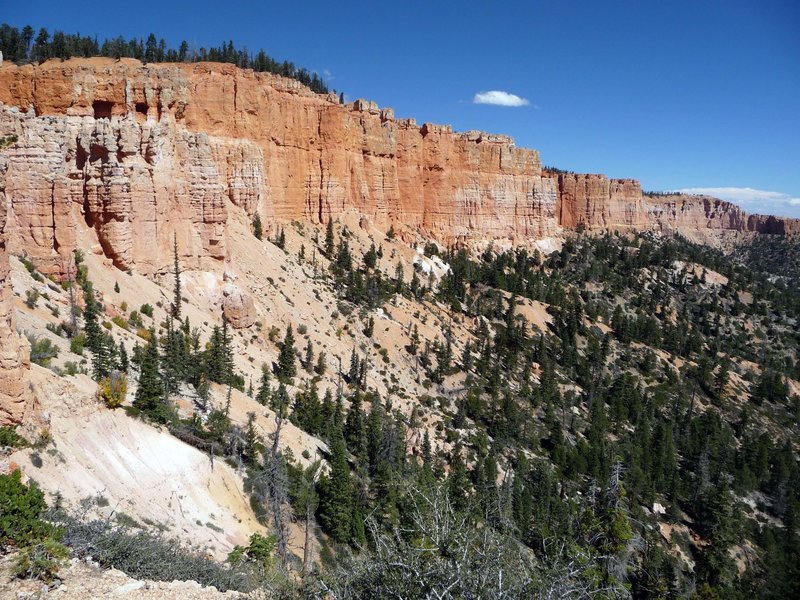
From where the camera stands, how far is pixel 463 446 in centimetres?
4153

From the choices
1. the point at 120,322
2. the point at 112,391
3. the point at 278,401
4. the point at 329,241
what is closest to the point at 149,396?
the point at 112,391

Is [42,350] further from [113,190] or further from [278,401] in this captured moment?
[113,190]

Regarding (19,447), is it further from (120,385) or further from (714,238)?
(714,238)

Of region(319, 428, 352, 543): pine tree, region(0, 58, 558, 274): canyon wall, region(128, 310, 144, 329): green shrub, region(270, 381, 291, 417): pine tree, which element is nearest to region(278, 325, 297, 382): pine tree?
region(270, 381, 291, 417): pine tree

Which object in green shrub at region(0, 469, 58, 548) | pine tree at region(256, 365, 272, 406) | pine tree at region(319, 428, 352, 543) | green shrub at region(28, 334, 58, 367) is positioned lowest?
pine tree at region(319, 428, 352, 543)

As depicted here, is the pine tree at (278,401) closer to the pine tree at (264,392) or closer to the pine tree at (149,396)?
the pine tree at (264,392)

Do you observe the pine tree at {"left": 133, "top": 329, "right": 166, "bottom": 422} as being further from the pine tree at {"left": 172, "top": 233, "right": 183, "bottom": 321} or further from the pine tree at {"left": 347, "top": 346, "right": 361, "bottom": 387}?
the pine tree at {"left": 347, "top": 346, "right": 361, "bottom": 387}

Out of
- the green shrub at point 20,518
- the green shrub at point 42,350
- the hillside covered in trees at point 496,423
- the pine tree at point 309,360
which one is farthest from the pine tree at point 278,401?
the green shrub at point 20,518

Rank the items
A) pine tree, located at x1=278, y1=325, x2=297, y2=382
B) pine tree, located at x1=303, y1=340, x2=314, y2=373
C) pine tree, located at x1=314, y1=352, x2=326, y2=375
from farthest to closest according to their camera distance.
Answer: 1. pine tree, located at x1=314, y1=352, x2=326, y2=375
2. pine tree, located at x1=303, y1=340, x2=314, y2=373
3. pine tree, located at x1=278, y1=325, x2=297, y2=382

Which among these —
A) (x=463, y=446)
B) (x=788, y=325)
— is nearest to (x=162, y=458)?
(x=463, y=446)

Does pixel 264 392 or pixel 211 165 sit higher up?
pixel 211 165

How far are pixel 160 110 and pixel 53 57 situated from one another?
1893 centimetres

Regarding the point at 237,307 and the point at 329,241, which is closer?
the point at 237,307

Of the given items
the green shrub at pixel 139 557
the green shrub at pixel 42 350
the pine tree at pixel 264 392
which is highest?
A: the green shrub at pixel 42 350
